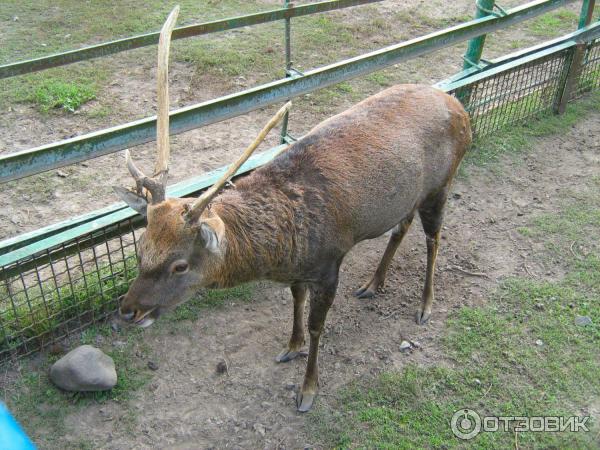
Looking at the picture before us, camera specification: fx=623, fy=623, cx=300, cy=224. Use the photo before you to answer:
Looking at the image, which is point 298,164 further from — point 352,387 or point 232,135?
point 232,135

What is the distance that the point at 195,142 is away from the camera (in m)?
6.44

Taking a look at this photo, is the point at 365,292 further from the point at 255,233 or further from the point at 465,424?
the point at 255,233

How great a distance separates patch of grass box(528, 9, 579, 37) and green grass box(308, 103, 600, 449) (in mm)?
5198

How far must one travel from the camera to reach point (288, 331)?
457cm

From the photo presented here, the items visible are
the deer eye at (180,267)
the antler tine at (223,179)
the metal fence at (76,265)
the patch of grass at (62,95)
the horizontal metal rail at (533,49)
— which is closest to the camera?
the antler tine at (223,179)

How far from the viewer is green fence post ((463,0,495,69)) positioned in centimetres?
614

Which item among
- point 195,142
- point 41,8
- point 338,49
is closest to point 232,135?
point 195,142

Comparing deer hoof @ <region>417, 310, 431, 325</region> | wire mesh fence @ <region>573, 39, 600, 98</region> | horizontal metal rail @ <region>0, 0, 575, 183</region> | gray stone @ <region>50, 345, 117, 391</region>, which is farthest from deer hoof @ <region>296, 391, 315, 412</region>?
wire mesh fence @ <region>573, 39, 600, 98</region>

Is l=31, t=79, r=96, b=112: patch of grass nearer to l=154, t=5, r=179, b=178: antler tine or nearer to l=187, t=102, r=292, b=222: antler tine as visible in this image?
l=154, t=5, r=179, b=178: antler tine

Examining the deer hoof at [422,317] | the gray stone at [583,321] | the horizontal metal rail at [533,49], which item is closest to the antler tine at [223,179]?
the deer hoof at [422,317]

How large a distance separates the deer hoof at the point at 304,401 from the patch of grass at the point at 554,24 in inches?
283

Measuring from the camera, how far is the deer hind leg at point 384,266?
15.8 feet

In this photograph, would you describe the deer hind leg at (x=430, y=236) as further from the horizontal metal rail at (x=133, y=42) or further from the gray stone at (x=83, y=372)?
the gray stone at (x=83, y=372)

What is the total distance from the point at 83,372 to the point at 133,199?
50.0 inches
